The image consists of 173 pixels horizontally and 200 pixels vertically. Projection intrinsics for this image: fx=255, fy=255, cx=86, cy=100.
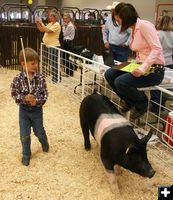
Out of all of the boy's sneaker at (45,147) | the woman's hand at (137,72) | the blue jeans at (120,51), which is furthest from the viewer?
the blue jeans at (120,51)

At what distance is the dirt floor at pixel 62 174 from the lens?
2273 millimetres

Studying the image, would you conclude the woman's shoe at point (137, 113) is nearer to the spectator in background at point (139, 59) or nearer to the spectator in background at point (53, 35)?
the spectator in background at point (139, 59)

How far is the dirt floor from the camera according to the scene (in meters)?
2.27

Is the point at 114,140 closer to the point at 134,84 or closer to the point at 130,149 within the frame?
the point at 130,149

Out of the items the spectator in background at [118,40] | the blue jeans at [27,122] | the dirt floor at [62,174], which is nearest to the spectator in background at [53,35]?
the spectator in background at [118,40]

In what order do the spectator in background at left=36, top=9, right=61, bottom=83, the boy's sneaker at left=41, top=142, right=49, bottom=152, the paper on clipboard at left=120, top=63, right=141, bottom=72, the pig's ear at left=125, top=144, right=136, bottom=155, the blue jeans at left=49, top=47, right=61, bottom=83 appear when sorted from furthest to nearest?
1. the blue jeans at left=49, top=47, right=61, bottom=83
2. the spectator in background at left=36, top=9, right=61, bottom=83
3. the boy's sneaker at left=41, top=142, right=49, bottom=152
4. the paper on clipboard at left=120, top=63, right=141, bottom=72
5. the pig's ear at left=125, top=144, right=136, bottom=155

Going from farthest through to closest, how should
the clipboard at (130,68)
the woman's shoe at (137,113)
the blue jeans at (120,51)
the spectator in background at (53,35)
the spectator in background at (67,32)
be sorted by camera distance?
the spectator in background at (67,32) < the spectator in background at (53,35) < the blue jeans at (120,51) < the woman's shoe at (137,113) < the clipboard at (130,68)

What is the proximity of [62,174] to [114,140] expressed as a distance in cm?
73

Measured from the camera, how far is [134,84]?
259 cm

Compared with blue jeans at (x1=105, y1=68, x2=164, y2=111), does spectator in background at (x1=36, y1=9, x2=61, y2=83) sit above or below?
above

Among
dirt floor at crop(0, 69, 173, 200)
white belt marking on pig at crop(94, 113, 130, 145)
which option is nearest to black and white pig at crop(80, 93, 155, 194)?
white belt marking on pig at crop(94, 113, 130, 145)

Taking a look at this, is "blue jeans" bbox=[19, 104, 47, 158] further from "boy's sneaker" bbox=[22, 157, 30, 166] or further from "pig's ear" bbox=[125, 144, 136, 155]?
"pig's ear" bbox=[125, 144, 136, 155]

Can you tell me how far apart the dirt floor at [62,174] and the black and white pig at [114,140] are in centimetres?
20

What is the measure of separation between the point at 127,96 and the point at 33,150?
1.25 m
